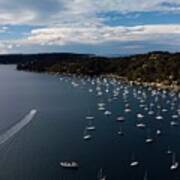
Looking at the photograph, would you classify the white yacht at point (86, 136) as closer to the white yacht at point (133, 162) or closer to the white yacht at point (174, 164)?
the white yacht at point (133, 162)

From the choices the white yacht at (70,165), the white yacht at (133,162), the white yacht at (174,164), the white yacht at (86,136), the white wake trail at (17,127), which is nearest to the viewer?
the white yacht at (174,164)

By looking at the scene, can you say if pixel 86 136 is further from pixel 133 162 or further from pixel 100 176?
Answer: pixel 100 176

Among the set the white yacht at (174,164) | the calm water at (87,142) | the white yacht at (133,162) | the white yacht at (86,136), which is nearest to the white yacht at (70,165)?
the calm water at (87,142)

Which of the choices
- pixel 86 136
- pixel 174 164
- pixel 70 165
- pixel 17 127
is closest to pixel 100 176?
pixel 70 165

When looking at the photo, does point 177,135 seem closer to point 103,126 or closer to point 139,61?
point 103,126

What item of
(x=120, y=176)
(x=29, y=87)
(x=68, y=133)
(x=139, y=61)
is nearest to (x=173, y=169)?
(x=120, y=176)

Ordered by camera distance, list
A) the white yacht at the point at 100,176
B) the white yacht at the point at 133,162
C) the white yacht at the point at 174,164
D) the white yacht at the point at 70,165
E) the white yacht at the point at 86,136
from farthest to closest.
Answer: the white yacht at the point at 86,136 → the white yacht at the point at 133,162 → the white yacht at the point at 70,165 → the white yacht at the point at 174,164 → the white yacht at the point at 100,176
